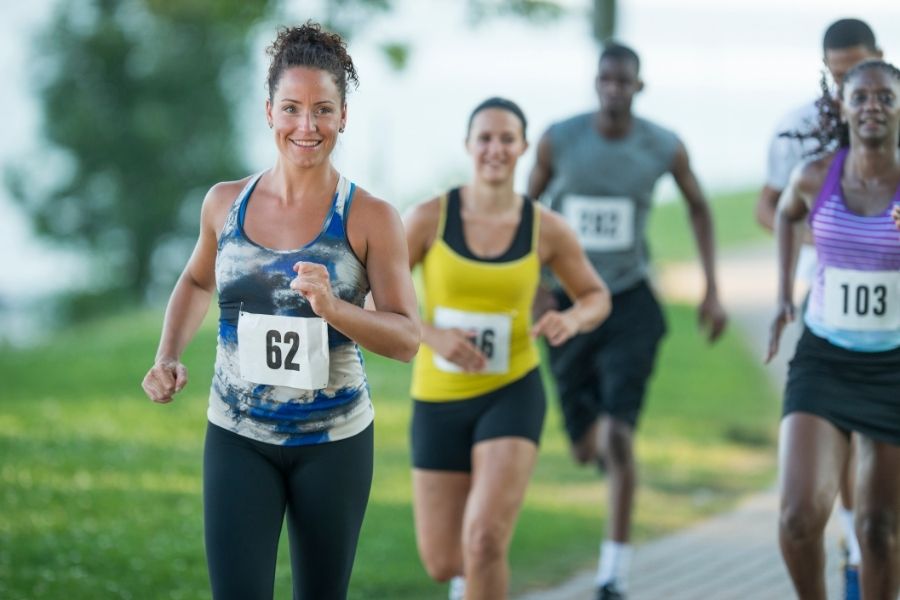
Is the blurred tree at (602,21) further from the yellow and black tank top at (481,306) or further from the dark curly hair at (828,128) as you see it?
the yellow and black tank top at (481,306)

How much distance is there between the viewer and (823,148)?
19.7ft

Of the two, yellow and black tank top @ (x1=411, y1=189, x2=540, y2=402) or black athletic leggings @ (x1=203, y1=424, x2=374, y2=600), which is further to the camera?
yellow and black tank top @ (x1=411, y1=189, x2=540, y2=402)

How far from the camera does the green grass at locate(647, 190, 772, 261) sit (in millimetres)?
29688

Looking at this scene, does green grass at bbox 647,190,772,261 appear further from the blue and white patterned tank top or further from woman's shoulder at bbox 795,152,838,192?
the blue and white patterned tank top

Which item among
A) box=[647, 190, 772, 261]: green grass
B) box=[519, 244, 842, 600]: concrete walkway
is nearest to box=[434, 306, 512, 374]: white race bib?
box=[519, 244, 842, 600]: concrete walkway

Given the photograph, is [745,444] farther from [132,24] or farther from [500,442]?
[132,24]

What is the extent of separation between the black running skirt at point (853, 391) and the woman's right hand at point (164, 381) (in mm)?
2201

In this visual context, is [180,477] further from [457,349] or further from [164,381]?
[164,381]

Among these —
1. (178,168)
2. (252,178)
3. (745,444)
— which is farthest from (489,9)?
(178,168)

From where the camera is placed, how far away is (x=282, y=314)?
426 centimetres

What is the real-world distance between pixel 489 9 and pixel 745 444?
16.0ft

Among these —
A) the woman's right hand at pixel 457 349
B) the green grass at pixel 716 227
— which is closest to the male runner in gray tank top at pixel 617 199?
the woman's right hand at pixel 457 349

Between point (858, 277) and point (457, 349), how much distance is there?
146 centimetres

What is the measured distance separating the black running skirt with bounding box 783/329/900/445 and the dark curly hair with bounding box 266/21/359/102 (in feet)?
6.46
